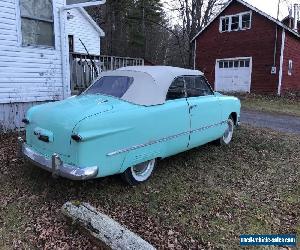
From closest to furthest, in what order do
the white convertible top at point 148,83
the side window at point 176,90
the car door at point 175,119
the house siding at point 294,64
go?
the white convertible top at point 148,83 < the car door at point 175,119 < the side window at point 176,90 < the house siding at point 294,64

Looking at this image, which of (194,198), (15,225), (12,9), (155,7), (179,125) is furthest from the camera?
(155,7)

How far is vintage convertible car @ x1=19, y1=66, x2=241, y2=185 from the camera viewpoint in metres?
4.26

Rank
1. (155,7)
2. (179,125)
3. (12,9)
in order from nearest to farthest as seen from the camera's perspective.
→ (179,125)
(12,9)
(155,7)

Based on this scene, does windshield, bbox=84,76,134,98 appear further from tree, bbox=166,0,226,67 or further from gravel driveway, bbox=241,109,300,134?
tree, bbox=166,0,226,67

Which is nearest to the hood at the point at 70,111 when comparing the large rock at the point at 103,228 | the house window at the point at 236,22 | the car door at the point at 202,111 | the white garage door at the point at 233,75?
the large rock at the point at 103,228

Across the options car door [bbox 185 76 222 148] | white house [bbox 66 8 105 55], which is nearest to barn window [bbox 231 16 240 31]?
white house [bbox 66 8 105 55]

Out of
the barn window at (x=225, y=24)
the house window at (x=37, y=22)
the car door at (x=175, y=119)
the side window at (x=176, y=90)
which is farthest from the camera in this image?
the barn window at (x=225, y=24)

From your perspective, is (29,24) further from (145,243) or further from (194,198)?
(145,243)

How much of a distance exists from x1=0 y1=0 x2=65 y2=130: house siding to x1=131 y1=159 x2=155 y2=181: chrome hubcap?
4248 mm

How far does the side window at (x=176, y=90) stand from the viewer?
18.5 feet

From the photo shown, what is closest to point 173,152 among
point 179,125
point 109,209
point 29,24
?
point 179,125

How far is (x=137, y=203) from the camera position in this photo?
475 centimetres

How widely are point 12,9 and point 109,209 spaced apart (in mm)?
5902

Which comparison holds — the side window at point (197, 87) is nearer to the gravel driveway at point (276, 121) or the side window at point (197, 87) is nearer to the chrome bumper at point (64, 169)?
the chrome bumper at point (64, 169)
